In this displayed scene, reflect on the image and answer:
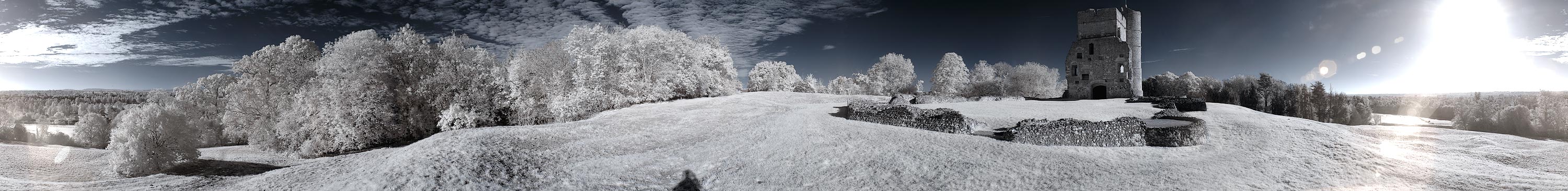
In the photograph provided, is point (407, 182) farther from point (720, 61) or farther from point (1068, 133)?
point (720, 61)

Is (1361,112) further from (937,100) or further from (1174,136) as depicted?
(1174,136)

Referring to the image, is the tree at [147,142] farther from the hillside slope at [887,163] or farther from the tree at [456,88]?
the tree at [456,88]

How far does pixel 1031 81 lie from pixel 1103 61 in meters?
13.6

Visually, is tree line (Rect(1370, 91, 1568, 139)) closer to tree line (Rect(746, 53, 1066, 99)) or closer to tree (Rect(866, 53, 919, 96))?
tree line (Rect(746, 53, 1066, 99))

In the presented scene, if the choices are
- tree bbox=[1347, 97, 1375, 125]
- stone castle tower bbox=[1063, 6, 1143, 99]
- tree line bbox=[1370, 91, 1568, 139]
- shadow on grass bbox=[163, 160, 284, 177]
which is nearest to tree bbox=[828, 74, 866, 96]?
stone castle tower bbox=[1063, 6, 1143, 99]

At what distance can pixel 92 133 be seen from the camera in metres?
21.5

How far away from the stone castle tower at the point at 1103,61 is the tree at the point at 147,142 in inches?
1712

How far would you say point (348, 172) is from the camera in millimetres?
11039

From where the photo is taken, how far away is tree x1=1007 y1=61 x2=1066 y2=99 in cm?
5131

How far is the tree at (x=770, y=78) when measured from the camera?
185ft

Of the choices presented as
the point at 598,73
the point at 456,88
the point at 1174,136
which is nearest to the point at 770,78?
the point at 598,73

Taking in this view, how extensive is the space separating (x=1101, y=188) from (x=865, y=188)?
339 centimetres

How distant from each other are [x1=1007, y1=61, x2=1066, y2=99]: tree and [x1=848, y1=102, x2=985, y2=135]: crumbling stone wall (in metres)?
36.7

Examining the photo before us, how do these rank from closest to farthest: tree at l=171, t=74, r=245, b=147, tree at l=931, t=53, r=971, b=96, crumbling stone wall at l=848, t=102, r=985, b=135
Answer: crumbling stone wall at l=848, t=102, r=985, b=135, tree at l=171, t=74, r=245, b=147, tree at l=931, t=53, r=971, b=96
